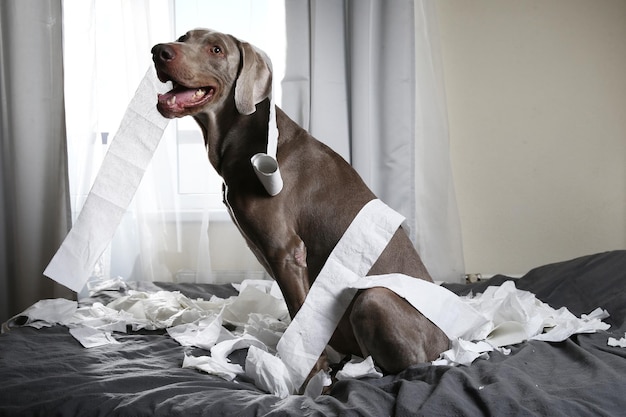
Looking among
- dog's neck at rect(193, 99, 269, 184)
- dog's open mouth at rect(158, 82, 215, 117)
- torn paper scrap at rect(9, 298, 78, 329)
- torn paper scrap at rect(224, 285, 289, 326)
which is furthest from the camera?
torn paper scrap at rect(224, 285, 289, 326)

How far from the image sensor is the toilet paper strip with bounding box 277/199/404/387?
5.15 ft

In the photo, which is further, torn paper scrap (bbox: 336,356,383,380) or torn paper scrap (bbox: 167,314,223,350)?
torn paper scrap (bbox: 167,314,223,350)

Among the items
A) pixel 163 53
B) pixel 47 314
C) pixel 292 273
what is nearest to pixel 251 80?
pixel 163 53

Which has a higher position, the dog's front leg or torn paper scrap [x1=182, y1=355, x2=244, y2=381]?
the dog's front leg

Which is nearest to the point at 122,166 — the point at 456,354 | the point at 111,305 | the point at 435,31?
the point at 111,305

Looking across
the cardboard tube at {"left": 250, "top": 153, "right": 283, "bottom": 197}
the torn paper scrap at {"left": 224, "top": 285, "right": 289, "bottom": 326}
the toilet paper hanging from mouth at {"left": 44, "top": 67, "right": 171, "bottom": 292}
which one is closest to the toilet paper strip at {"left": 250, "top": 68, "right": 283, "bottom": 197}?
the cardboard tube at {"left": 250, "top": 153, "right": 283, "bottom": 197}

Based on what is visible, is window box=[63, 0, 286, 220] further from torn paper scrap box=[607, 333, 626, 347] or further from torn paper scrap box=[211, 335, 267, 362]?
torn paper scrap box=[607, 333, 626, 347]

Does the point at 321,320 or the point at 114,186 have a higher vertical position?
the point at 114,186

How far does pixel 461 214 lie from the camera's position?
3.29 meters

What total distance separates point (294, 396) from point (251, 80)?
2.53ft

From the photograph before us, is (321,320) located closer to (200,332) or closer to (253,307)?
(200,332)

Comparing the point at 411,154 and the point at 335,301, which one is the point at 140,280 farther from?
the point at 335,301

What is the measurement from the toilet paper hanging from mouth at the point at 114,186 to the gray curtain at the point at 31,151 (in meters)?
1.25

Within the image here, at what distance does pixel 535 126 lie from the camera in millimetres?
3223
